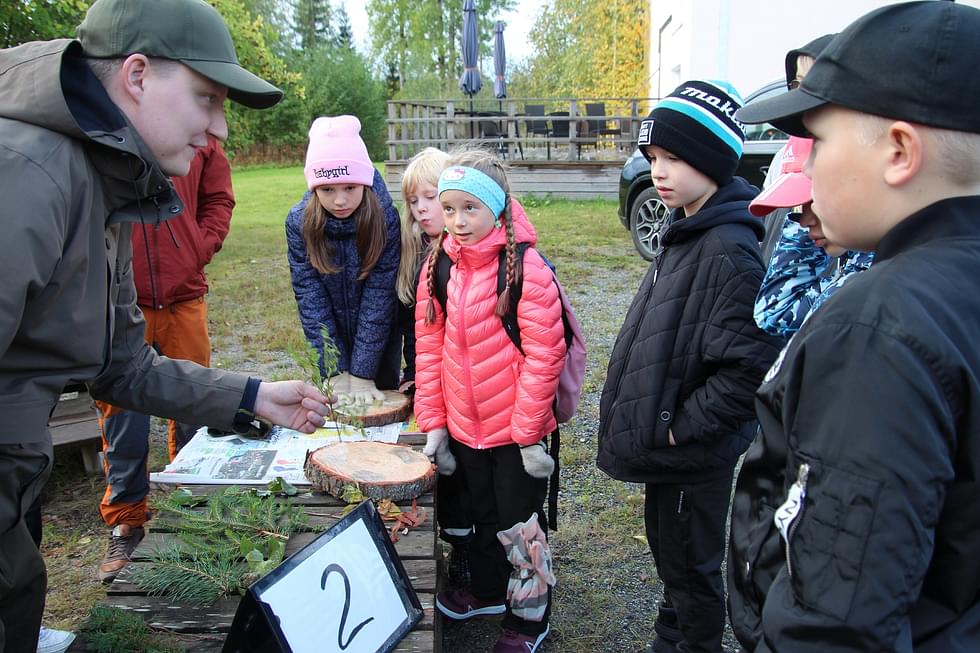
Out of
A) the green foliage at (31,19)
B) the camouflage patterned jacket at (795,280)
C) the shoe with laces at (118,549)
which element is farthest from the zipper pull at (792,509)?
the green foliage at (31,19)

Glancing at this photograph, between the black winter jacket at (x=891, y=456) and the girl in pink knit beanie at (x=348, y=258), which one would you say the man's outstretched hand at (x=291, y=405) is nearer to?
the girl in pink knit beanie at (x=348, y=258)

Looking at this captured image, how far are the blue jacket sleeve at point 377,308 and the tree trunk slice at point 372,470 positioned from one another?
2.22ft

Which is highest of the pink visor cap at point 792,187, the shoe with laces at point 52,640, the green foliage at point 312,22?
the green foliage at point 312,22

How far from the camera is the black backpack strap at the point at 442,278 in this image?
2689mm

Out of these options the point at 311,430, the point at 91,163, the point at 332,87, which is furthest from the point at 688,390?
the point at 332,87

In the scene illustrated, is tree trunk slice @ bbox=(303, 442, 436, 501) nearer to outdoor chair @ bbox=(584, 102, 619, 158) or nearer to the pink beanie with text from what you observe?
the pink beanie with text

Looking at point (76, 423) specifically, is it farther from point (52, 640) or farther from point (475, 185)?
point (475, 185)

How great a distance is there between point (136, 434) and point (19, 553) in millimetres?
1598

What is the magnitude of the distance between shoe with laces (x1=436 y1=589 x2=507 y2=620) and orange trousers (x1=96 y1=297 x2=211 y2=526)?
1.45m

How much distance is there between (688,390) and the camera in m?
2.26

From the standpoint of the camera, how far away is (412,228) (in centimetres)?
326

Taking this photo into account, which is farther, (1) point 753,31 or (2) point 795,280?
(1) point 753,31

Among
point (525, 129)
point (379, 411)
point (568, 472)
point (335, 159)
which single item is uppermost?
point (525, 129)

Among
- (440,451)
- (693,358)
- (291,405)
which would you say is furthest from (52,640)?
(693,358)
